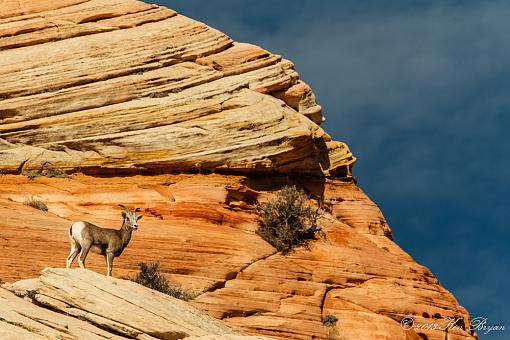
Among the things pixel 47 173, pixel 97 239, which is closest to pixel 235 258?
pixel 97 239

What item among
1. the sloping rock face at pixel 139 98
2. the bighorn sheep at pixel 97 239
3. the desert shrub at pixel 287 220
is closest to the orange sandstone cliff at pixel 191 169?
the sloping rock face at pixel 139 98

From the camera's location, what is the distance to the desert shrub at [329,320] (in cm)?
2595

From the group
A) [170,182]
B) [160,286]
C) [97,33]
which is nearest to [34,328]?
[160,286]

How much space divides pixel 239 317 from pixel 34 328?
9.83m

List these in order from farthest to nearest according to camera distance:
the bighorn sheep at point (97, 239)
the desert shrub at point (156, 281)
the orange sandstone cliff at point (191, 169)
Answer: the orange sandstone cliff at point (191, 169)
the desert shrub at point (156, 281)
the bighorn sheep at point (97, 239)

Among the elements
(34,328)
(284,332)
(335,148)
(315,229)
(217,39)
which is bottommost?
(34,328)

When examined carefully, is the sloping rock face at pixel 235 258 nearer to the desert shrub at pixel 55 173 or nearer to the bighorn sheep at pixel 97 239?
the desert shrub at pixel 55 173

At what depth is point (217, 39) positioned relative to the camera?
3406 centimetres

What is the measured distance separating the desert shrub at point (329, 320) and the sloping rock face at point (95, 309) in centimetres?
815

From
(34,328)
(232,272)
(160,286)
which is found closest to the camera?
(34,328)

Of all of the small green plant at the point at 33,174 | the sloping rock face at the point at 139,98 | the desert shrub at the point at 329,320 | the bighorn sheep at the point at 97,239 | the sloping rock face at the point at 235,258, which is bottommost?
the bighorn sheep at the point at 97,239

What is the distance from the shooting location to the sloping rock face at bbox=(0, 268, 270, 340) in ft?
52.7

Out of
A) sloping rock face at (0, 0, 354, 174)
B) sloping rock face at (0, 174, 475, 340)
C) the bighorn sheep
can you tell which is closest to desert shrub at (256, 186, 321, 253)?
sloping rock face at (0, 174, 475, 340)

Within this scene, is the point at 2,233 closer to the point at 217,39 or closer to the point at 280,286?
the point at 280,286
